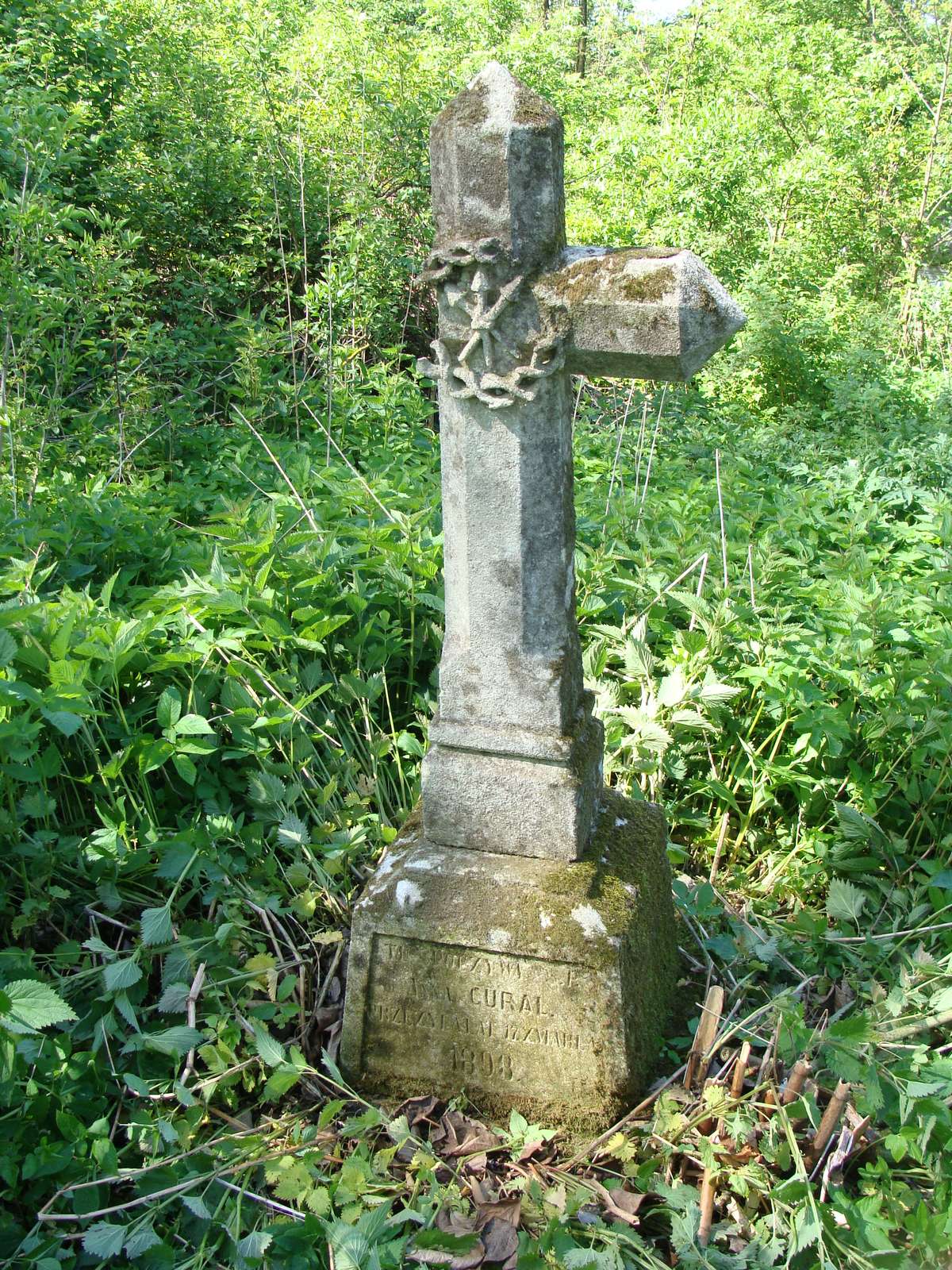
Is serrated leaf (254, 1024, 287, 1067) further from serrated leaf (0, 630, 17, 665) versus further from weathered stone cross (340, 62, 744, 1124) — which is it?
serrated leaf (0, 630, 17, 665)

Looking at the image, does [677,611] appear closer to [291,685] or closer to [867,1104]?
[291,685]

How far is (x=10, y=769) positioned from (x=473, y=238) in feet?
5.10

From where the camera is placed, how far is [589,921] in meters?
2.15

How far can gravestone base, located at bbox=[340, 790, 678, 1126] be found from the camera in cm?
216

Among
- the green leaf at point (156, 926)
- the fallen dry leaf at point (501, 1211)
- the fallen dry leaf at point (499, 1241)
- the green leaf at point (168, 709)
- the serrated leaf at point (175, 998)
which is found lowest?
the fallen dry leaf at point (499, 1241)

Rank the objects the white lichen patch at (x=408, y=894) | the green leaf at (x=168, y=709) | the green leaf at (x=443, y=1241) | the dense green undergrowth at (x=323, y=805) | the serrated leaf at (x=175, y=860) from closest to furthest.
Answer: the green leaf at (x=443, y=1241) → the dense green undergrowth at (x=323, y=805) → the white lichen patch at (x=408, y=894) → the serrated leaf at (x=175, y=860) → the green leaf at (x=168, y=709)

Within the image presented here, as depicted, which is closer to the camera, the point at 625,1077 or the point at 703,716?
the point at 625,1077

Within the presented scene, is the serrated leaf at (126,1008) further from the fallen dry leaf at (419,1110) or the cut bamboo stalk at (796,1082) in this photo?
the cut bamboo stalk at (796,1082)

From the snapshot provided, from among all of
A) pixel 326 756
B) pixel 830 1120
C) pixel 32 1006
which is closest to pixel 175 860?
pixel 32 1006

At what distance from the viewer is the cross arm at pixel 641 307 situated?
1.90 metres

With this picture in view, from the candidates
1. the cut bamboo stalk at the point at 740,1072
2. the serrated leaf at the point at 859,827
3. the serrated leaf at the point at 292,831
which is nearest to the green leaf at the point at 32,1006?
the serrated leaf at the point at 292,831

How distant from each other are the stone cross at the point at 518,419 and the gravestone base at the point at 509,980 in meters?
0.10

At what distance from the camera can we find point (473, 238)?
196 cm

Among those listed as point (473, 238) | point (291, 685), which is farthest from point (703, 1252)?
point (473, 238)
